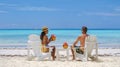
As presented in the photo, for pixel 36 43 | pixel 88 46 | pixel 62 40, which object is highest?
pixel 36 43

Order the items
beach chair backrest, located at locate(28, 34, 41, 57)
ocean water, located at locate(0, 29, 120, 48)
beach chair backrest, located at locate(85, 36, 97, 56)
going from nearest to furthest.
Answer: beach chair backrest, located at locate(85, 36, 97, 56), beach chair backrest, located at locate(28, 34, 41, 57), ocean water, located at locate(0, 29, 120, 48)

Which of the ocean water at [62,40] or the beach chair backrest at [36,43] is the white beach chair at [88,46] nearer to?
the beach chair backrest at [36,43]

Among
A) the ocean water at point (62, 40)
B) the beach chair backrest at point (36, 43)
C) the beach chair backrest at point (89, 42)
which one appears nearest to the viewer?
the beach chair backrest at point (89, 42)

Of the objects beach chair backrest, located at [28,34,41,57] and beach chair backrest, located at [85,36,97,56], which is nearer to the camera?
beach chair backrest, located at [85,36,97,56]

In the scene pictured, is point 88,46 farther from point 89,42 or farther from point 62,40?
point 62,40

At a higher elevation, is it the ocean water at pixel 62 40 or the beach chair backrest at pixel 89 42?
the beach chair backrest at pixel 89 42

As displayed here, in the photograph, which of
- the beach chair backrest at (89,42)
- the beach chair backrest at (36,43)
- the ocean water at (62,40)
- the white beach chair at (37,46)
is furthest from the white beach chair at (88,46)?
the ocean water at (62,40)

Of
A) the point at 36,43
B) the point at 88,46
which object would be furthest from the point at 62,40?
the point at 88,46

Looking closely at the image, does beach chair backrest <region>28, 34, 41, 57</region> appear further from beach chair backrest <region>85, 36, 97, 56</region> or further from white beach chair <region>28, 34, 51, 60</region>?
beach chair backrest <region>85, 36, 97, 56</region>

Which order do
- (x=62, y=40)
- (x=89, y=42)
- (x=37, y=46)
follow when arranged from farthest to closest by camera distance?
(x=62, y=40), (x=37, y=46), (x=89, y=42)

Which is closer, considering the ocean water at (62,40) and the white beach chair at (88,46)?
the white beach chair at (88,46)

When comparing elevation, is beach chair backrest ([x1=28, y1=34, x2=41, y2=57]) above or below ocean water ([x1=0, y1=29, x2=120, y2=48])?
above

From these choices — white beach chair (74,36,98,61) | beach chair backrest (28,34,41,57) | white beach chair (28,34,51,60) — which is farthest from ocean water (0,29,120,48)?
beach chair backrest (28,34,41,57)

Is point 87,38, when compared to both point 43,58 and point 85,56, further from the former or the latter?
point 43,58
